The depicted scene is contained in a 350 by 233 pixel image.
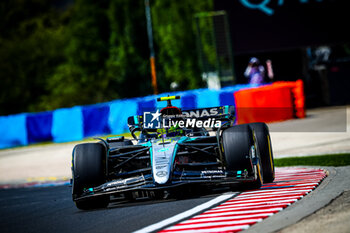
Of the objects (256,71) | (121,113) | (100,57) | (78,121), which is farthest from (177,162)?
(100,57)

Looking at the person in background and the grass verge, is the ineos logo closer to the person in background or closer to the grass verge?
the grass verge

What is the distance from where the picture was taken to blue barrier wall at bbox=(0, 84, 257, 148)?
26.6 metres

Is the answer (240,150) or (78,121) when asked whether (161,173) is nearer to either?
(240,150)

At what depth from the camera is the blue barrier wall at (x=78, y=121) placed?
26.6 meters

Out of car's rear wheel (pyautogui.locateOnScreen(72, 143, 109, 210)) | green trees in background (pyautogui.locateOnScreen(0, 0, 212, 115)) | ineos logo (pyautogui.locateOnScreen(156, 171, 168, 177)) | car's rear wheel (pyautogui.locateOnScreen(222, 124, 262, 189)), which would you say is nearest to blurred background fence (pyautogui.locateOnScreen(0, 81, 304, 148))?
car's rear wheel (pyautogui.locateOnScreen(72, 143, 109, 210))

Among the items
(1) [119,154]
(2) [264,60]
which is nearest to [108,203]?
→ (1) [119,154]

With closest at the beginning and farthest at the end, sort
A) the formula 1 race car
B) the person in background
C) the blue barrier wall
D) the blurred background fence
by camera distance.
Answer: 1. the formula 1 race car
2. the blurred background fence
3. the blue barrier wall
4. the person in background

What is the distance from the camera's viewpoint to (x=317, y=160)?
12.9 meters

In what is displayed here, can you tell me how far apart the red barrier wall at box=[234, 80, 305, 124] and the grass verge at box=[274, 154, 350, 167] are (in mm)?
9155

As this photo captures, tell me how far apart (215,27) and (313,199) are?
77.5ft

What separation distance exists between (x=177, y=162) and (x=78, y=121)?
20.2m

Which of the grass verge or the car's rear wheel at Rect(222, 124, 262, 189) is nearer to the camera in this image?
the car's rear wheel at Rect(222, 124, 262, 189)

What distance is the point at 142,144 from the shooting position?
9.35 metres

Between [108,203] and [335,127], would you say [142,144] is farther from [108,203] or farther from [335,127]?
[335,127]
